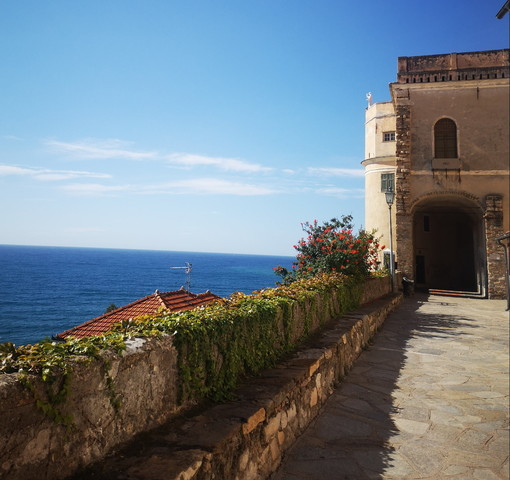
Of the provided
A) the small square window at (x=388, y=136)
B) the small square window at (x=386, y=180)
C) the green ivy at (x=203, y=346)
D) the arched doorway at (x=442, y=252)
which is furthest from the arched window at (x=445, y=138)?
the green ivy at (x=203, y=346)

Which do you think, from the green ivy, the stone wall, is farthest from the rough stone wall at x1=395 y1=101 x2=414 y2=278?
the stone wall

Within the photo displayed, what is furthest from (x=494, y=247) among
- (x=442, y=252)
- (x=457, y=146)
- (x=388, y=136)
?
(x=388, y=136)

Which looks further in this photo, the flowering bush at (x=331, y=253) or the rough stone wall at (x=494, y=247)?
the rough stone wall at (x=494, y=247)

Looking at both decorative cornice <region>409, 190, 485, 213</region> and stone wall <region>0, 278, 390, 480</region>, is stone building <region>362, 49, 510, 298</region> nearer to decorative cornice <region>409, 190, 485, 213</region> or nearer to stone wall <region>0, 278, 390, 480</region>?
decorative cornice <region>409, 190, 485, 213</region>

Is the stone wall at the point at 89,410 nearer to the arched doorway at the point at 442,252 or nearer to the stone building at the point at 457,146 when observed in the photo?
the stone building at the point at 457,146

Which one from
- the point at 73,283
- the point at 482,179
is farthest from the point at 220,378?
the point at 73,283

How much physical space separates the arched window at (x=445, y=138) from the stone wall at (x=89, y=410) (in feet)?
68.3

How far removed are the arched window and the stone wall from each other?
20815 mm

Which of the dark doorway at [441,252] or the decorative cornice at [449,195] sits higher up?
the decorative cornice at [449,195]

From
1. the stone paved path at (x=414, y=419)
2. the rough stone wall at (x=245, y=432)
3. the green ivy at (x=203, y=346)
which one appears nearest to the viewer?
the green ivy at (x=203, y=346)

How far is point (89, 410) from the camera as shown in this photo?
211 centimetres

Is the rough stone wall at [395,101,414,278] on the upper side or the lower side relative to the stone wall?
upper

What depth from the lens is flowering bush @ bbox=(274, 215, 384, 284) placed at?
9633 millimetres

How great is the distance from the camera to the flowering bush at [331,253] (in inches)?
379
